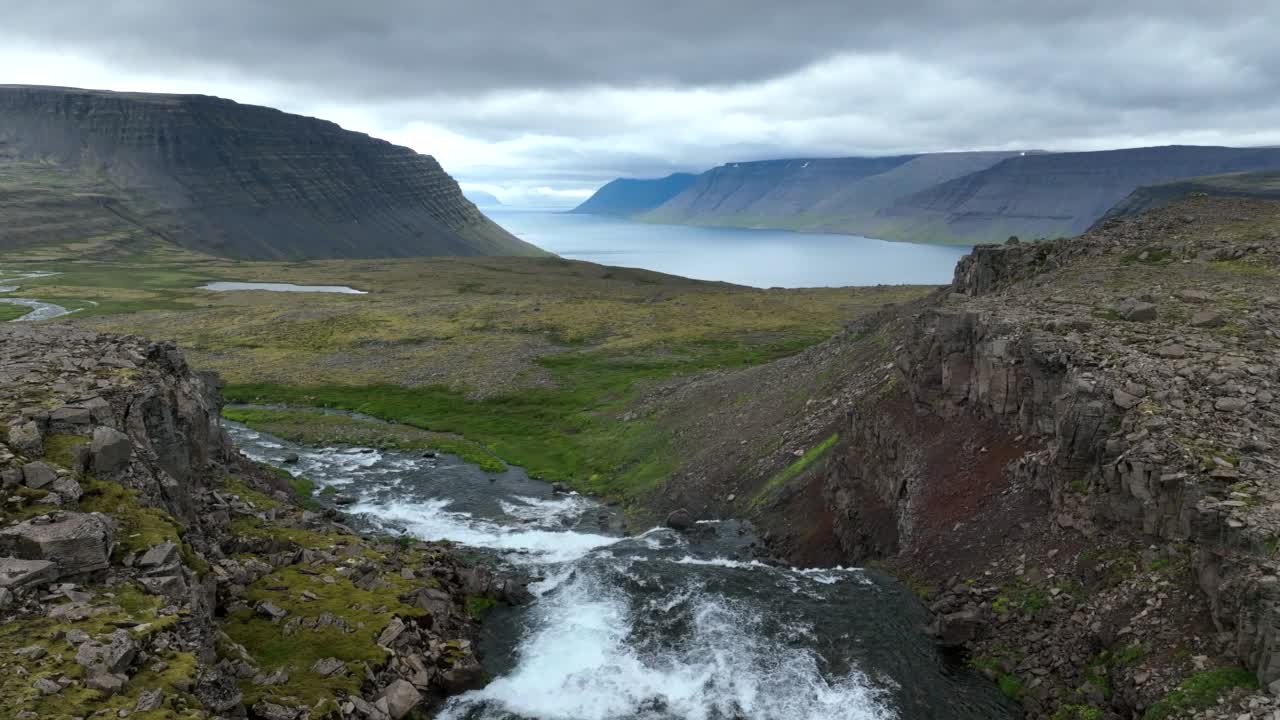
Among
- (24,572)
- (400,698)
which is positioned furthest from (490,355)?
(24,572)

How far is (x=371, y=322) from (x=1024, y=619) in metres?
130

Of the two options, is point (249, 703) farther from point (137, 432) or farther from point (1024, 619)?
point (1024, 619)

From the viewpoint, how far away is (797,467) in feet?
179

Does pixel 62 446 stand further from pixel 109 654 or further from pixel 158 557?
pixel 109 654

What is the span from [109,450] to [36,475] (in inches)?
109

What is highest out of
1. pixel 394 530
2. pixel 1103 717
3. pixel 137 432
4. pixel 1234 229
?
pixel 1234 229

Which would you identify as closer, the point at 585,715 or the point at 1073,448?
the point at 585,715

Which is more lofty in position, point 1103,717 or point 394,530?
point 1103,717

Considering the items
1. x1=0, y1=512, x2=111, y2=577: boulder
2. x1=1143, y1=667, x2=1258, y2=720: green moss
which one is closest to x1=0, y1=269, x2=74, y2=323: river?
x1=0, y1=512, x2=111, y2=577: boulder

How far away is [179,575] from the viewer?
2627cm

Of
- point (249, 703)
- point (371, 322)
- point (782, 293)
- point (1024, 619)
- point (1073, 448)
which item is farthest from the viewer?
point (782, 293)

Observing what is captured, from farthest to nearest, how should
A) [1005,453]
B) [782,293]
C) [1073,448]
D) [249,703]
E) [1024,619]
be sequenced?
1. [782,293]
2. [1005,453]
3. [1073,448]
4. [1024,619]
5. [249,703]

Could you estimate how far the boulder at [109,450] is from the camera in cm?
2948

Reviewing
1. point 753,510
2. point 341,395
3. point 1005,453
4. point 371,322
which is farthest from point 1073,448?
point 371,322
